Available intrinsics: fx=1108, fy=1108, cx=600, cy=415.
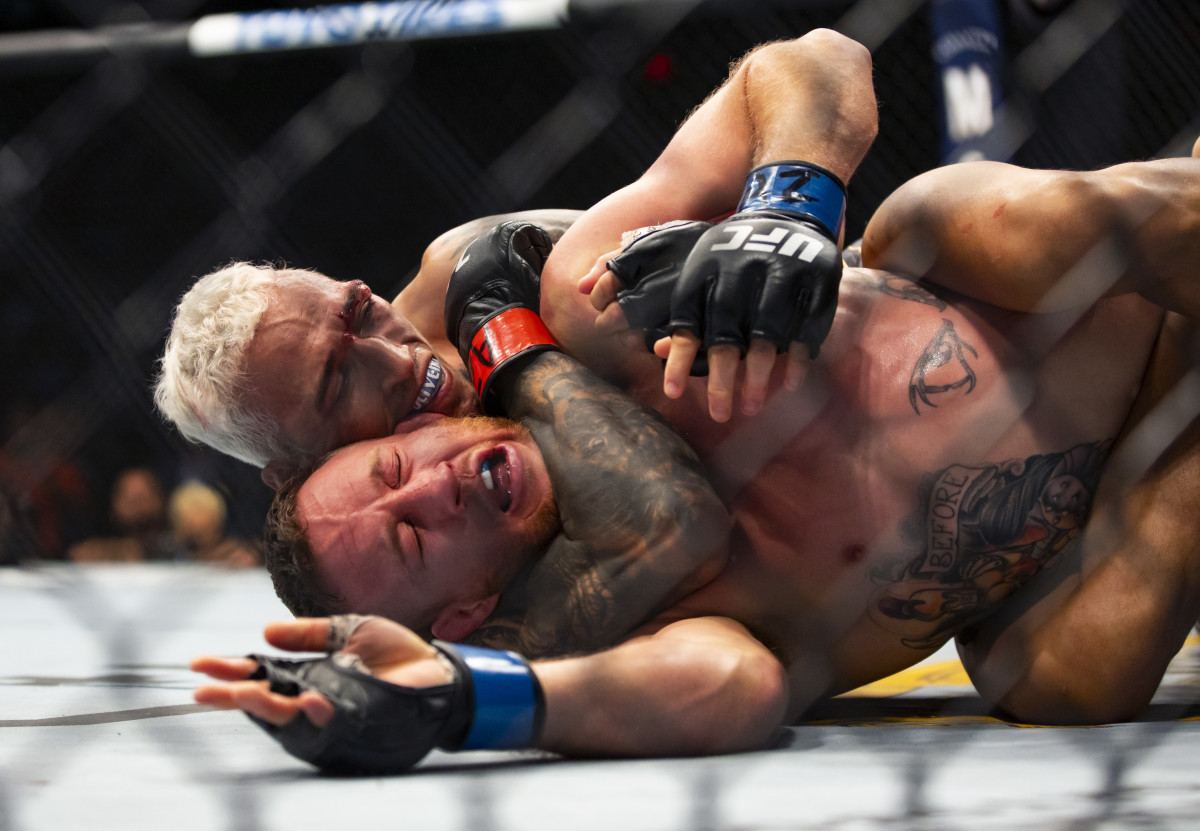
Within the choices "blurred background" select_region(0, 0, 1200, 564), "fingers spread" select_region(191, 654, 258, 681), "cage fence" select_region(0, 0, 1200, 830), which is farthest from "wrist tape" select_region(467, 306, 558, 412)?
"blurred background" select_region(0, 0, 1200, 564)

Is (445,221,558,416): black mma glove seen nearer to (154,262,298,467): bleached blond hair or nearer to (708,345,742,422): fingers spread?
(154,262,298,467): bleached blond hair

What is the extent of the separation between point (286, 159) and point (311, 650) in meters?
3.54

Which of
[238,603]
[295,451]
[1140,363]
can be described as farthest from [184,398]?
[238,603]

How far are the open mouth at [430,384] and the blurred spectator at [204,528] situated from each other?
7.96 ft

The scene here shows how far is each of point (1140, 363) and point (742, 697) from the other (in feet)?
2.00

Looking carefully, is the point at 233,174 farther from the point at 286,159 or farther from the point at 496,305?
the point at 496,305

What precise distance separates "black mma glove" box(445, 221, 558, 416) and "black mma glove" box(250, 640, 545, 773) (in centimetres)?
49

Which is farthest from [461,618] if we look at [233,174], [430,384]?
[233,174]

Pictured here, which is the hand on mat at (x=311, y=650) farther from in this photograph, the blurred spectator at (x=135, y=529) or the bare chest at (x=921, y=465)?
the blurred spectator at (x=135, y=529)

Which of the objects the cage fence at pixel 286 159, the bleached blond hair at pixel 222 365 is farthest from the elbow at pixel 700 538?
the cage fence at pixel 286 159

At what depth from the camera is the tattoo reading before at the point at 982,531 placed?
1196mm

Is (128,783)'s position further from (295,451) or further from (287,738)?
(295,451)

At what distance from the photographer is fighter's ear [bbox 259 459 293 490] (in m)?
1.48

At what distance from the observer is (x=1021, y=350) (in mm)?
1210
